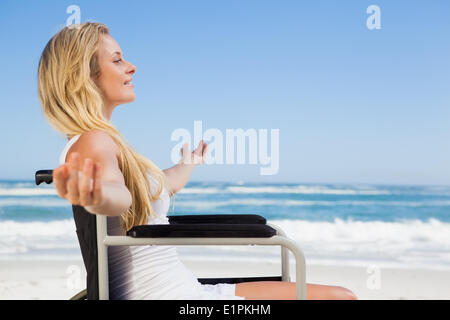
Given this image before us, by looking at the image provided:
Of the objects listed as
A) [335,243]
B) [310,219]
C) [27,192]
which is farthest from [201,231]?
[27,192]

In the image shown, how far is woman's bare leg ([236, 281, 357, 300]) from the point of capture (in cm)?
113

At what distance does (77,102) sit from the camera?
1.12 meters

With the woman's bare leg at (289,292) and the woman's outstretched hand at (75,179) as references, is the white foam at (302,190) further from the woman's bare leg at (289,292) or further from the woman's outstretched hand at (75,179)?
the woman's outstretched hand at (75,179)

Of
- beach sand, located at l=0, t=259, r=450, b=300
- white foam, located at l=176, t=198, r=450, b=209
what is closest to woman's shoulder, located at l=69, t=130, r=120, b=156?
beach sand, located at l=0, t=259, r=450, b=300

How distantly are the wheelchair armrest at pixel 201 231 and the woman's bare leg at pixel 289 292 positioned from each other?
26 cm

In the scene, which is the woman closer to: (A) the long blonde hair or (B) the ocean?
(A) the long blonde hair

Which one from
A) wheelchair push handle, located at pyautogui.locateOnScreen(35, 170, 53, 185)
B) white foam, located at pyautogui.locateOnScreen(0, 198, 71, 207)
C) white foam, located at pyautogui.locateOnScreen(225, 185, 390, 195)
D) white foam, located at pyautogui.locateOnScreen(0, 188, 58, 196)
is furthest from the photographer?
white foam, located at pyautogui.locateOnScreen(225, 185, 390, 195)

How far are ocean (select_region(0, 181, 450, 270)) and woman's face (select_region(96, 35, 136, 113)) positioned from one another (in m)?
5.01

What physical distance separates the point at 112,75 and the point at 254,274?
13.6 feet

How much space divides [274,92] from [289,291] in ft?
37.7

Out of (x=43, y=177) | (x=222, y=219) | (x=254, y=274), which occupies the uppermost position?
(x=43, y=177)

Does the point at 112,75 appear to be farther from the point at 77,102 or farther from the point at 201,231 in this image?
the point at 201,231

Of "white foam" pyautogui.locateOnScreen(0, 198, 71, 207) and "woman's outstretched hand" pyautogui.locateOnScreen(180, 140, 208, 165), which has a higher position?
"woman's outstretched hand" pyautogui.locateOnScreen(180, 140, 208, 165)
